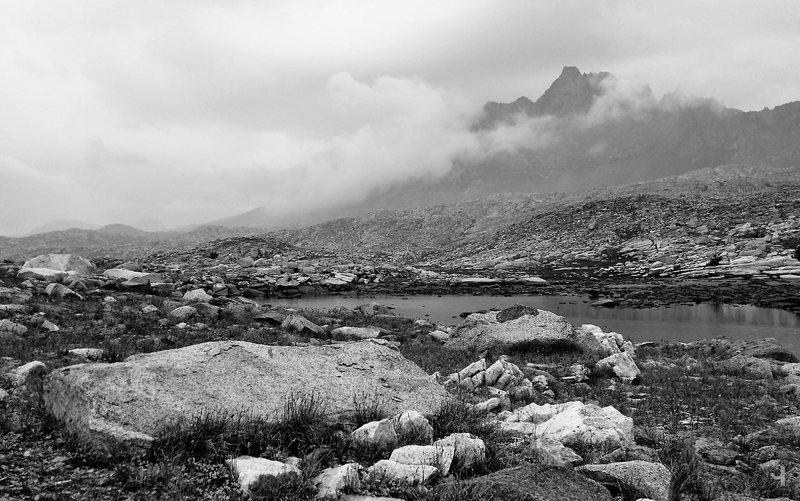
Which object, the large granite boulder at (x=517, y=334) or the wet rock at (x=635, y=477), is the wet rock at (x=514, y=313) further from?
the wet rock at (x=635, y=477)

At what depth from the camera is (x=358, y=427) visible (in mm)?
6742

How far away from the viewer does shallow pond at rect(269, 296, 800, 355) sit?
90.4ft

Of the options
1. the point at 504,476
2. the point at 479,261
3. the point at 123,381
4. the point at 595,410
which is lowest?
the point at 479,261

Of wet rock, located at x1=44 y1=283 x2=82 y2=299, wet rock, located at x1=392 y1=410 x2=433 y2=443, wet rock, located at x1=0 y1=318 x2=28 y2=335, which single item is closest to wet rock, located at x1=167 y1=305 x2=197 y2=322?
wet rock, located at x1=44 y1=283 x2=82 y2=299

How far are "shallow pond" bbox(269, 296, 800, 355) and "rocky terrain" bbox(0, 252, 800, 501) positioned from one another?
52.0ft

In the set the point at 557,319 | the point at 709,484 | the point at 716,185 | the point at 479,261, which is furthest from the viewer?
the point at 716,185

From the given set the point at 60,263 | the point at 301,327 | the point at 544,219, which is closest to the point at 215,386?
the point at 301,327

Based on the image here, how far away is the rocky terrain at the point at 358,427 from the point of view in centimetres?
471

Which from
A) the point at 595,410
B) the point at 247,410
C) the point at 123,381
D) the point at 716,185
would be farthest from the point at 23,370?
the point at 716,185

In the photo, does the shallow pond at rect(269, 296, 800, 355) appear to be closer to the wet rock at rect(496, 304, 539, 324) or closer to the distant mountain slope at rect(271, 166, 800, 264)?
the wet rock at rect(496, 304, 539, 324)

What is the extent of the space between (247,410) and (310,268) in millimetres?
51912

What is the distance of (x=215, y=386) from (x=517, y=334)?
1372cm

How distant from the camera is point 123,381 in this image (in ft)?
20.8

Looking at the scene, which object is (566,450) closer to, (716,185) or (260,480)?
(260,480)
